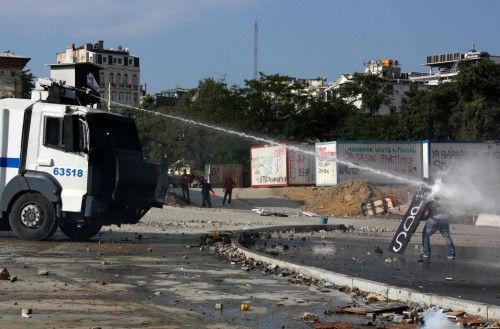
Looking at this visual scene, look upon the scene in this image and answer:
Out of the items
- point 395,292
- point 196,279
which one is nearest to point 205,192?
point 196,279

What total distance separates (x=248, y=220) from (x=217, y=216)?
221 cm

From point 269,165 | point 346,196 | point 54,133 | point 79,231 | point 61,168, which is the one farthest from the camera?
point 269,165

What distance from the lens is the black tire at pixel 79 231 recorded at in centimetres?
2088

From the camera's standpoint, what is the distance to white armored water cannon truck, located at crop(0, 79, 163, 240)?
18859 mm

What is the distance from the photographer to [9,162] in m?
Result: 19.4

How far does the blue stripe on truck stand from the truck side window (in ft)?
2.71

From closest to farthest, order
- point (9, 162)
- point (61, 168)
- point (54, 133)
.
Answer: point (61, 168)
point (54, 133)
point (9, 162)

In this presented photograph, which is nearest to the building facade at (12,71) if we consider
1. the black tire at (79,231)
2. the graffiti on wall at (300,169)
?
the graffiti on wall at (300,169)

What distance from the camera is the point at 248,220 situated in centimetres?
3238

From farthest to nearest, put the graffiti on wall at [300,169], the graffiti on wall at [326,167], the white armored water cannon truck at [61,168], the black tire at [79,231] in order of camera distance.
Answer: the graffiti on wall at [300,169] → the graffiti on wall at [326,167] → the black tire at [79,231] → the white armored water cannon truck at [61,168]

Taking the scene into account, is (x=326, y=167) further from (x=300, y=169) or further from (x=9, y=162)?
(x=9, y=162)

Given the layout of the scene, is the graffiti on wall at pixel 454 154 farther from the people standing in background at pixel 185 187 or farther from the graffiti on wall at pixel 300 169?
the people standing in background at pixel 185 187

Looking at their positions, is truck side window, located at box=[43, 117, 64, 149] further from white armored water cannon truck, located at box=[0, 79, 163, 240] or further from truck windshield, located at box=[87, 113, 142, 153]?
truck windshield, located at box=[87, 113, 142, 153]

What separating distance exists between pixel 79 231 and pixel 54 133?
302 centimetres
